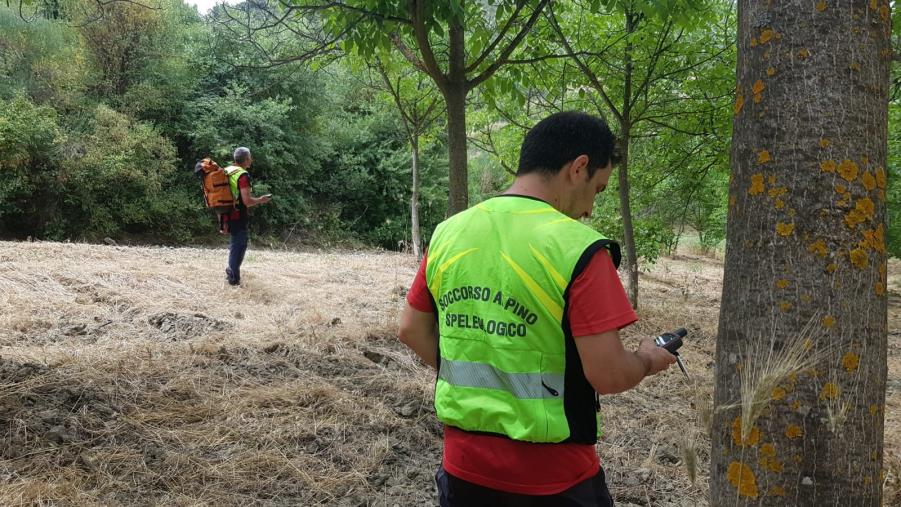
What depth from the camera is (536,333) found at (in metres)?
1.48

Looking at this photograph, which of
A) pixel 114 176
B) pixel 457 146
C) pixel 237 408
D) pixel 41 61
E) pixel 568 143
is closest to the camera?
pixel 568 143

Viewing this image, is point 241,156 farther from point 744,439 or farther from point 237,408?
point 744,439

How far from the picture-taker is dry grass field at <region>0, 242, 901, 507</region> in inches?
118

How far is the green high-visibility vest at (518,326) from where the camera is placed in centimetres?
146

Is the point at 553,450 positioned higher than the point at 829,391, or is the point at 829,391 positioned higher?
the point at 829,391

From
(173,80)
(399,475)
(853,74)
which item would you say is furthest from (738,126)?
(173,80)

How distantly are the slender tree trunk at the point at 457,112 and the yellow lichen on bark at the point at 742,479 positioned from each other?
12.2 ft

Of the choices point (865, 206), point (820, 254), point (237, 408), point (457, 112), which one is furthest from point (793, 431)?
point (457, 112)

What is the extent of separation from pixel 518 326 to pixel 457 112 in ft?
12.7

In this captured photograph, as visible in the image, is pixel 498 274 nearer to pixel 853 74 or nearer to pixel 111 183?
pixel 853 74

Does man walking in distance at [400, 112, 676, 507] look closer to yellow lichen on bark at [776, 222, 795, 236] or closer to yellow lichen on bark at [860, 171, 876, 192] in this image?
yellow lichen on bark at [776, 222, 795, 236]

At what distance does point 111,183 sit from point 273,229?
6031 mm

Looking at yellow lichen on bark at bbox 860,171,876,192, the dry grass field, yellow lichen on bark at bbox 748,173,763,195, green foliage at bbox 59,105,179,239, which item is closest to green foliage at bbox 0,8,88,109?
green foliage at bbox 59,105,179,239

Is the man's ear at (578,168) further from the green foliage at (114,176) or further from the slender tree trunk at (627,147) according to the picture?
the green foliage at (114,176)
